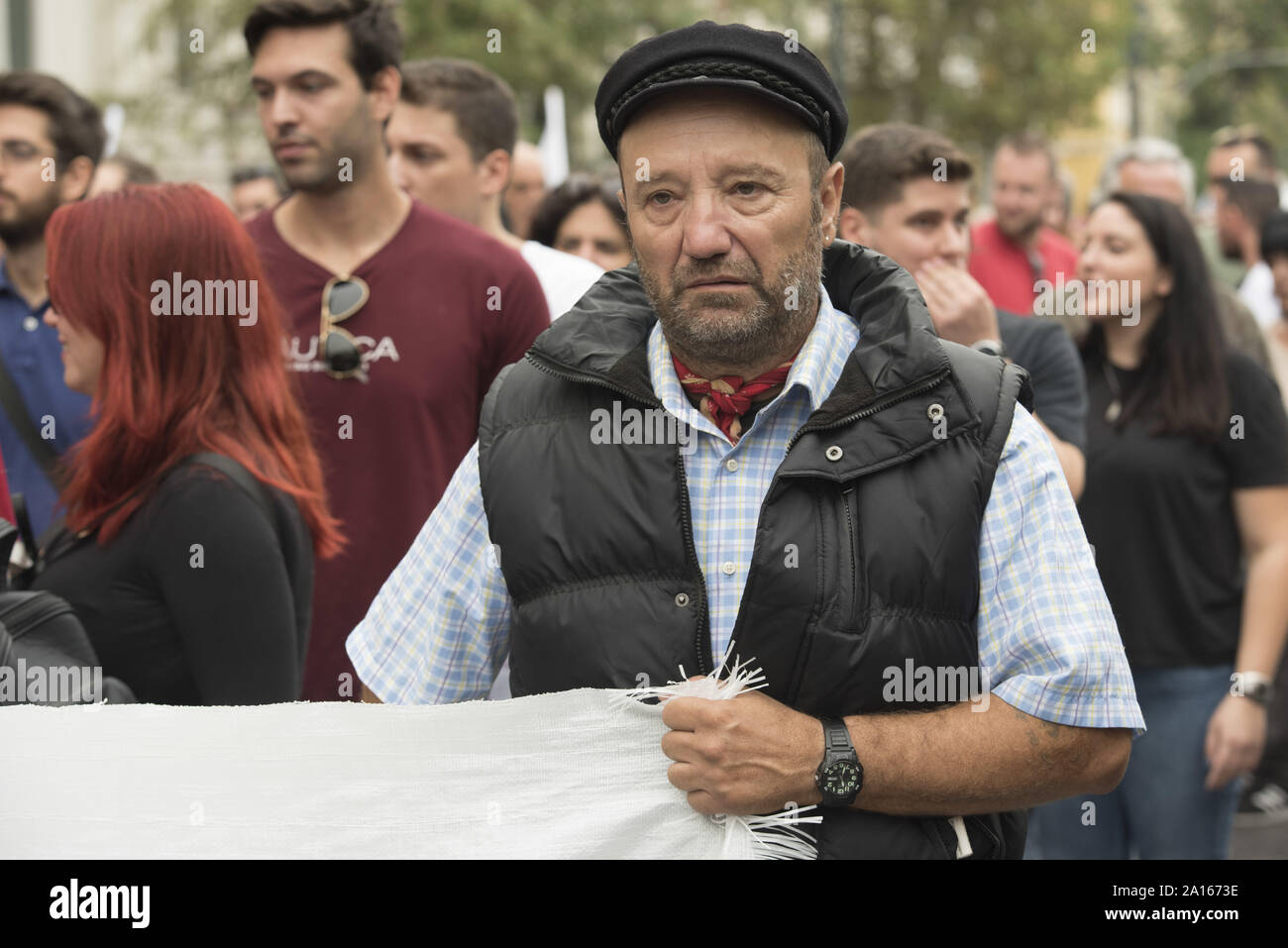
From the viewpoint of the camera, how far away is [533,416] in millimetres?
2721

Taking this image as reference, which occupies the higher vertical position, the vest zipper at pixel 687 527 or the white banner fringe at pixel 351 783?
the vest zipper at pixel 687 527

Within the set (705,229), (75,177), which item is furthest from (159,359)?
(75,177)

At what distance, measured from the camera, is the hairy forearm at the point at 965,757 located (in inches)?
95.2

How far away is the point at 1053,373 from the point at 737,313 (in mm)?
2352

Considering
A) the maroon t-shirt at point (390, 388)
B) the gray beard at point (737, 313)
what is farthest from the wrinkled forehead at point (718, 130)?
the maroon t-shirt at point (390, 388)

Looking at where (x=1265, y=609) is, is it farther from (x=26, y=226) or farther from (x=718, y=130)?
(x=26, y=226)

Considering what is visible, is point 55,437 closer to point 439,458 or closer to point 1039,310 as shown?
point 439,458

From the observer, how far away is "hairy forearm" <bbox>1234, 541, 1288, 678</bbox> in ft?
16.4

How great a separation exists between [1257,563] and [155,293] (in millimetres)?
3346

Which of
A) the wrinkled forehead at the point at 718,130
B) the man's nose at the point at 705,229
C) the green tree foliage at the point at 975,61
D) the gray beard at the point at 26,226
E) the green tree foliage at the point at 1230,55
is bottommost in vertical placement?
the man's nose at the point at 705,229

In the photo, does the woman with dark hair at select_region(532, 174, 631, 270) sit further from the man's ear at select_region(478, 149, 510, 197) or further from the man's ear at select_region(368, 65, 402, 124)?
the man's ear at select_region(368, 65, 402, 124)

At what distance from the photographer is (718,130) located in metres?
2.60

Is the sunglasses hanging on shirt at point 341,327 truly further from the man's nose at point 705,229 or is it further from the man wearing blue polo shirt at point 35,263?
the man's nose at point 705,229

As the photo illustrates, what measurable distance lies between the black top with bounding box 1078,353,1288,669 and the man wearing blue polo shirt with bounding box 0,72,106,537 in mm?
3162
